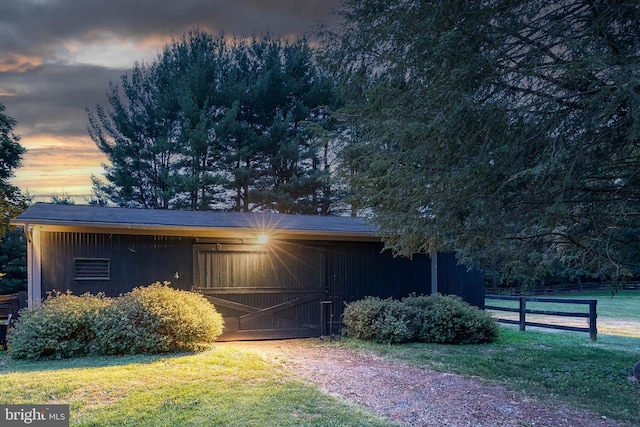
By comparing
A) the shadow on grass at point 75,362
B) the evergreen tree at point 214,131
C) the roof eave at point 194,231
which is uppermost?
the evergreen tree at point 214,131

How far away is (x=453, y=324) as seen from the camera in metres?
8.34

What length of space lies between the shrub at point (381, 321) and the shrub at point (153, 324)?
262 cm

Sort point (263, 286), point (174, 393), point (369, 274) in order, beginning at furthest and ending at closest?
point (369, 274) → point (263, 286) → point (174, 393)

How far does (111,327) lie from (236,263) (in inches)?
101

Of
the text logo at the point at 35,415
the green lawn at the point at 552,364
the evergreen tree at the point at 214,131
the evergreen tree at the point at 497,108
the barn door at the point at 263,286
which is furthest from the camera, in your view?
the evergreen tree at the point at 214,131

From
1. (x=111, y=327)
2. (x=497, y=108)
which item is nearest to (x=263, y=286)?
(x=111, y=327)

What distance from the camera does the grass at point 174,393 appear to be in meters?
3.86

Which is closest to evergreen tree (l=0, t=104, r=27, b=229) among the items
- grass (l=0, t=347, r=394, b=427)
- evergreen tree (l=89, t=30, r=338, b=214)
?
evergreen tree (l=89, t=30, r=338, b=214)

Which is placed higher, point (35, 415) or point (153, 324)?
point (153, 324)

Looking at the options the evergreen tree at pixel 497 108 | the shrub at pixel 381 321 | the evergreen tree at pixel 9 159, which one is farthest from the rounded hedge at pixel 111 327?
the evergreen tree at pixel 9 159

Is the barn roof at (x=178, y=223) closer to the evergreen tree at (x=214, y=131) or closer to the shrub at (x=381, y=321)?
the shrub at (x=381, y=321)

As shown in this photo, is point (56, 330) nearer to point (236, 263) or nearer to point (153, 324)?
point (153, 324)

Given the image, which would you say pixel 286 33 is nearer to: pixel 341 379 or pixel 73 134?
pixel 73 134

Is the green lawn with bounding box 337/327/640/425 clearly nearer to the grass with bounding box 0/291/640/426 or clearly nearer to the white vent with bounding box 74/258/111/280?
the grass with bounding box 0/291/640/426
